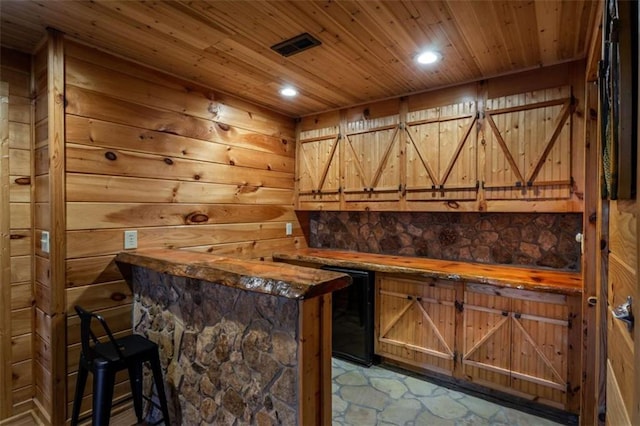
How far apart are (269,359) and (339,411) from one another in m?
1.16

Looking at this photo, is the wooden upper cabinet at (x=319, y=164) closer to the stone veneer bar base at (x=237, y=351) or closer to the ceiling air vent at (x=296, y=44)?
the ceiling air vent at (x=296, y=44)

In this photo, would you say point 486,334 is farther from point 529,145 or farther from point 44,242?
point 44,242

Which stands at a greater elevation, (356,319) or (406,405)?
(356,319)

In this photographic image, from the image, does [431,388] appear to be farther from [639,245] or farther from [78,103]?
[78,103]

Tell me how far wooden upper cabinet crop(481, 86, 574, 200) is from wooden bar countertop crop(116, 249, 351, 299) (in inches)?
73.8

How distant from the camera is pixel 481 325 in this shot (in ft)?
8.47

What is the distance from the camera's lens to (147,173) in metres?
2.60

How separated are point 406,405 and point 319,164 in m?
2.48

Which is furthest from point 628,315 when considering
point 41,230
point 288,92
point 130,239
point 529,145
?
point 41,230

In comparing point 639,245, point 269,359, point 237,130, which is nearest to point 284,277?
point 269,359

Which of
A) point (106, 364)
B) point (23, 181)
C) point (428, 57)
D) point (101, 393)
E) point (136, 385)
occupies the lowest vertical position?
point (136, 385)

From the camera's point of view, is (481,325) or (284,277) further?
(481,325)

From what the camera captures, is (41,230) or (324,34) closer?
(324,34)

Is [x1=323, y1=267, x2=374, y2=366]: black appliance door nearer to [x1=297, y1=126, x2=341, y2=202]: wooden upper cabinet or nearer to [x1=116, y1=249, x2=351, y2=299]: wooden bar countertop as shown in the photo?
[x1=297, y1=126, x2=341, y2=202]: wooden upper cabinet
